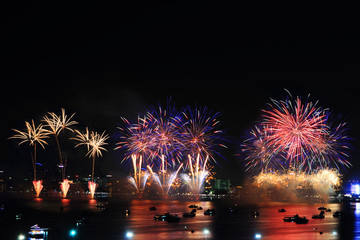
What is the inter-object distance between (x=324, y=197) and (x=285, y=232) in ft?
382

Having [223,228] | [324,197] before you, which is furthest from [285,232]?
[324,197]

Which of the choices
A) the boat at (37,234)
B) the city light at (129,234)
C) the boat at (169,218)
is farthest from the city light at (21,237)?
the boat at (169,218)

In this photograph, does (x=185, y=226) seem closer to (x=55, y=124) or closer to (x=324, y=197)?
(x=55, y=124)

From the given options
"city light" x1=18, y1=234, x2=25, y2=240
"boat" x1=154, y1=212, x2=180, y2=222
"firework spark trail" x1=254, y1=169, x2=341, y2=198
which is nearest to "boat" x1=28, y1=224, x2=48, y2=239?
"city light" x1=18, y1=234, x2=25, y2=240

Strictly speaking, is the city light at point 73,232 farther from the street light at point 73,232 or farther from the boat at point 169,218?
the boat at point 169,218


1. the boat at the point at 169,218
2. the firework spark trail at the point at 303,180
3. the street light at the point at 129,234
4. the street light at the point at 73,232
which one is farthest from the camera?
the firework spark trail at the point at 303,180

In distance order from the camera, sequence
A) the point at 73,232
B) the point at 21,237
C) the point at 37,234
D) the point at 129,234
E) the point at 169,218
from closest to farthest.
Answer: the point at 21,237 < the point at 37,234 < the point at 129,234 < the point at 73,232 < the point at 169,218

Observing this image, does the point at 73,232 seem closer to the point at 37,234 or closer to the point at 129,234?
the point at 37,234

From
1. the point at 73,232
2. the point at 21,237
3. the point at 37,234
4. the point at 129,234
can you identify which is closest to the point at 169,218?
the point at 129,234

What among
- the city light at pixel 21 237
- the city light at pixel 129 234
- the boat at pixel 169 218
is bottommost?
the city light at pixel 129 234

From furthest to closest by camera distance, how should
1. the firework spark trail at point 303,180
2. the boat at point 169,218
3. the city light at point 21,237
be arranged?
1. the firework spark trail at point 303,180
2. the boat at point 169,218
3. the city light at point 21,237

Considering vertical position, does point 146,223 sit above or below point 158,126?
below

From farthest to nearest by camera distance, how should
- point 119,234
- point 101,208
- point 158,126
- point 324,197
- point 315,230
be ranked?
point 324,197 < point 101,208 < point 158,126 < point 315,230 < point 119,234

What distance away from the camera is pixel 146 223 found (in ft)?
242
